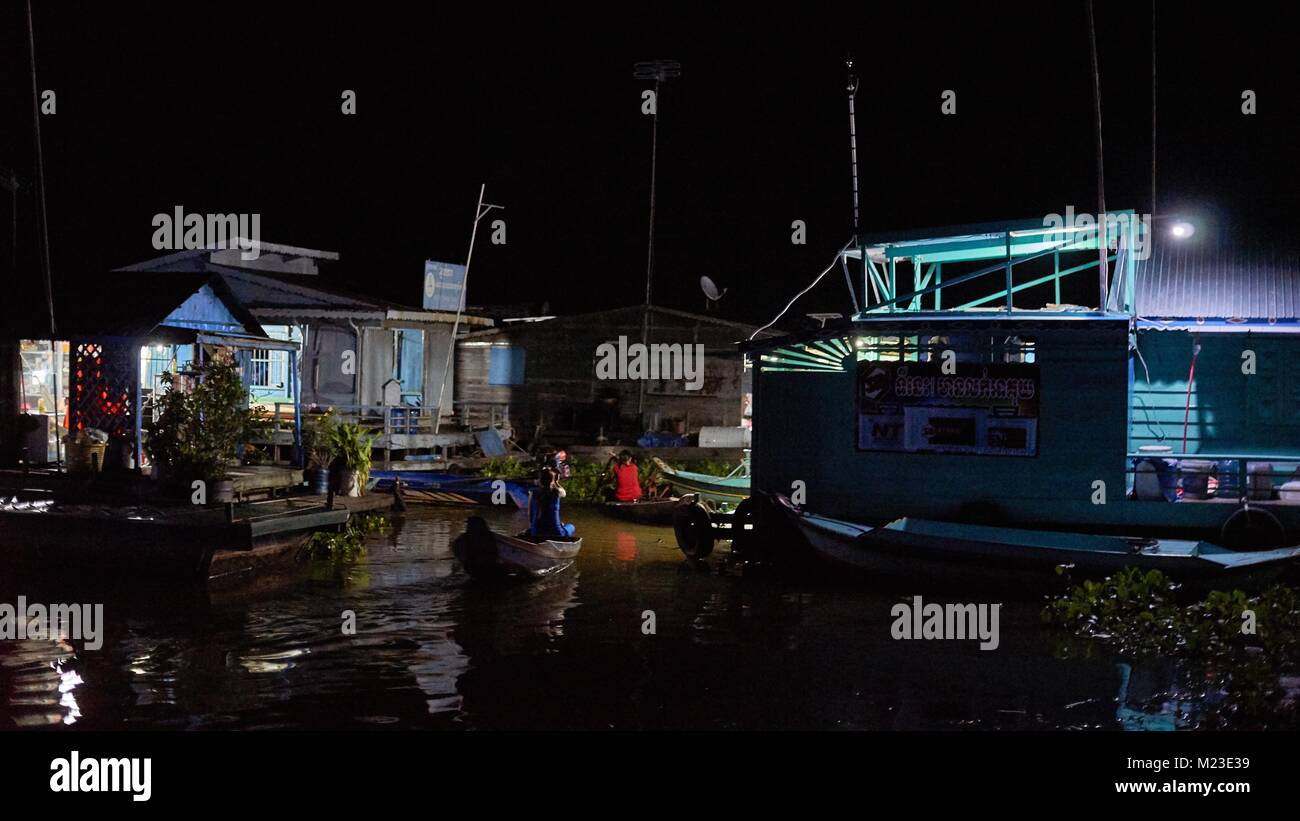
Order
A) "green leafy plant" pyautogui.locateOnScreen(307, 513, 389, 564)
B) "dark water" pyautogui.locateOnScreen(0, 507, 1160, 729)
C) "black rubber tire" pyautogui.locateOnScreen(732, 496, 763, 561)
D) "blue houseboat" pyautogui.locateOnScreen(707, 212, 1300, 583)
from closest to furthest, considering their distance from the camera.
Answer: "dark water" pyautogui.locateOnScreen(0, 507, 1160, 729) → "blue houseboat" pyautogui.locateOnScreen(707, 212, 1300, 583) → "black rubber tire" pyautogui.locateOnScreen(732, 496, 763, 561) → "green leafy plant" pyautogui.locateOnScreen(307, 513, 389, 564)

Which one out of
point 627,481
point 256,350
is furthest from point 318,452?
point 256,350

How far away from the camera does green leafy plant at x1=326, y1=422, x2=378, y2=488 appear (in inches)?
802

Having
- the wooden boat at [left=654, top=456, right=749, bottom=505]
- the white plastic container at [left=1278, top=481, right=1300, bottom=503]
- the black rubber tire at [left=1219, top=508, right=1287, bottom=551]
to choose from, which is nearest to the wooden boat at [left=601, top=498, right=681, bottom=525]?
the wooden boat at [left=654, top=456, right=749, bottom=505]

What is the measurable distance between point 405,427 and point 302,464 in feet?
27.8

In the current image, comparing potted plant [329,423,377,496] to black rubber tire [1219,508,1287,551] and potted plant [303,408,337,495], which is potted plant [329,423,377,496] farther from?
black rubber tire [1219,508,1287,551]

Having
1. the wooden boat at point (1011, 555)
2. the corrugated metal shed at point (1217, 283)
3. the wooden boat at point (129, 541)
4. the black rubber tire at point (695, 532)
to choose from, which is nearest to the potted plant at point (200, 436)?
the wooden boat at point (129, 541)

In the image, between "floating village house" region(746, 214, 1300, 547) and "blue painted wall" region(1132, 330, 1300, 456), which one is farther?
"blue painted wall" region(1132, 330, 1300, 456)

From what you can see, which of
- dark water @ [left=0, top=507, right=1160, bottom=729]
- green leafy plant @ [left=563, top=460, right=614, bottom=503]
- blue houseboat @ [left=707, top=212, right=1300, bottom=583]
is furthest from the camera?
green leafy plant @ [left=563, top=460, right=614, bottom=503]

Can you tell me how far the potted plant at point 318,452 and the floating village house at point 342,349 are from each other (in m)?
6.43

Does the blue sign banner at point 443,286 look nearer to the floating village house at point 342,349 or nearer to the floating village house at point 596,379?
the floating village house at point 342,349

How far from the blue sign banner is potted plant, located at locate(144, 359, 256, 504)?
1680 cm

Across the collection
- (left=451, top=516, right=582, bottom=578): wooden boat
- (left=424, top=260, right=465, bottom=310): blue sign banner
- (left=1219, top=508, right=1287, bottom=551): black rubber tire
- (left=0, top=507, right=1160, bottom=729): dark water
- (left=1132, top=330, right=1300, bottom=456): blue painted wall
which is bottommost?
(left=0, top=507, right=1160, bottom=729): dark water
